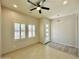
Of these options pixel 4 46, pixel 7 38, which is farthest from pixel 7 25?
pixel 4 46

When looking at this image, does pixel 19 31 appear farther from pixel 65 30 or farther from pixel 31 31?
pixel 65 30

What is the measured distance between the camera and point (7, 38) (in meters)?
3.85

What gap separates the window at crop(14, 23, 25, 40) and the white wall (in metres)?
3.66

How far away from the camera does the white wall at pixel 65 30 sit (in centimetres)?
513

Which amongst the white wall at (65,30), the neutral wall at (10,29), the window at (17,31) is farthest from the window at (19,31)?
the white wall at (65,30)

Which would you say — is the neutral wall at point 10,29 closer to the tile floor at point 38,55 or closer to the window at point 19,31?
the window at point 19,31

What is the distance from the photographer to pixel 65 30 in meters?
5.73

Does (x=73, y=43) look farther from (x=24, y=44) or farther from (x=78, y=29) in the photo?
(x=24, y=44)

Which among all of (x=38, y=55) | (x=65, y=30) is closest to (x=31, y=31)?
(x=38, y=55)

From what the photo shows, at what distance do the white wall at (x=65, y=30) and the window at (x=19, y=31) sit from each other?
12.0 ft

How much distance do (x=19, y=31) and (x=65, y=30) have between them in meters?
4.31

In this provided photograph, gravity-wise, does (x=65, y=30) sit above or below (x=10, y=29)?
below

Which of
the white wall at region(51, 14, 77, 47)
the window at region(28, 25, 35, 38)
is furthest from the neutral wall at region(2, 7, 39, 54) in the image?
the white wall at region(51, 14, 77, 47)

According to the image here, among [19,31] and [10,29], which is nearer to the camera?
[10,29]
